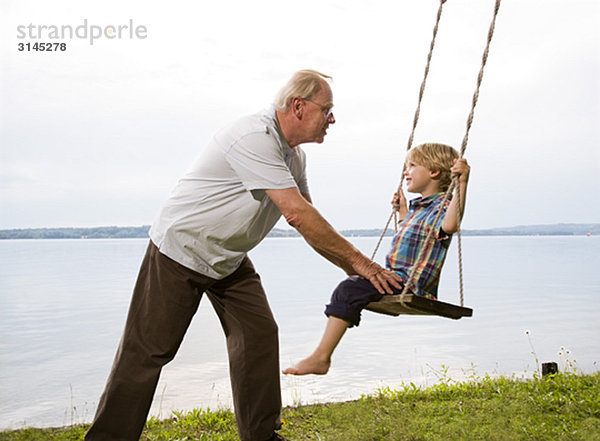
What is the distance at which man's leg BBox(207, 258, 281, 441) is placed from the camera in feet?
10.7

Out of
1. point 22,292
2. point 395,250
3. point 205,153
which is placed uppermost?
point 205,153

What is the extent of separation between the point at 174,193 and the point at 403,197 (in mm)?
1187

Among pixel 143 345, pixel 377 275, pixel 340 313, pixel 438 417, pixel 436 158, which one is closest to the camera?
pixel 377 275

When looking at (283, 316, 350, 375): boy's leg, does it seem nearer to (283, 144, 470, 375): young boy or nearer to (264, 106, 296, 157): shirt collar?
(283, 144, 470, 375): young boy

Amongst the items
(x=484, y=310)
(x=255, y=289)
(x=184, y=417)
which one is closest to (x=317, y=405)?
(x=184, y=417)

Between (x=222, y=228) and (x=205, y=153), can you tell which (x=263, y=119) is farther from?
(x=222, y=228)

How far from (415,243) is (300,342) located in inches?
402

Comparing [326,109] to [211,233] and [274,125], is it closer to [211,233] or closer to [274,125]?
[274,125]

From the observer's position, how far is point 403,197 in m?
3.40

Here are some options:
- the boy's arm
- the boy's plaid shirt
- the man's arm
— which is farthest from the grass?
the man's arm

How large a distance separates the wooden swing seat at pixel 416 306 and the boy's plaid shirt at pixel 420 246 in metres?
0.14

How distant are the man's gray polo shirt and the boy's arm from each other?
73cm

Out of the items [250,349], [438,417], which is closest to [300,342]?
[438,417]

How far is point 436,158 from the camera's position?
10.4ft
